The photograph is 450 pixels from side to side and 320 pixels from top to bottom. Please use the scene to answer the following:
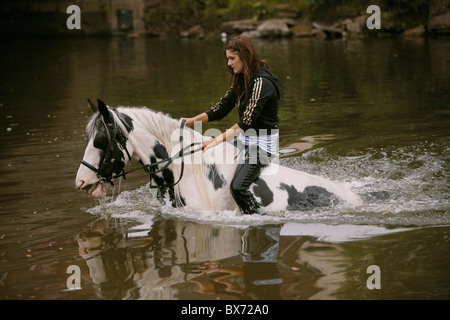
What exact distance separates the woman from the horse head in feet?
2.93

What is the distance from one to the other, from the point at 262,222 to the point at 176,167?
4.30 feet

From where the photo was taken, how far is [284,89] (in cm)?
1958

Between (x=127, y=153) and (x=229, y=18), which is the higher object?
(x=229, y=18)

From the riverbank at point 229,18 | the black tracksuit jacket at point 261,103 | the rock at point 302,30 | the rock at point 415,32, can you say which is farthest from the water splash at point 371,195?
the rock at point 302,30

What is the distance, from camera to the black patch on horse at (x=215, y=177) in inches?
269

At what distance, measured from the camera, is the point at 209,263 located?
636cm

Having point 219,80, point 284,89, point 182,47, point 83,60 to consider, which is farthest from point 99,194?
point 182,47

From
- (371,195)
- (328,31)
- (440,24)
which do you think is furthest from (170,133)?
(328,31)

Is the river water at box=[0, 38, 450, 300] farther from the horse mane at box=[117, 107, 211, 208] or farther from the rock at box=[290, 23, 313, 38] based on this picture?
the rock at box=[290, 23, 313, 38]

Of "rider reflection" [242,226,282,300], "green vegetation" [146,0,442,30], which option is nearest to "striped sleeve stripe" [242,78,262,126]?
"rider reflection" [242,226,282,300]

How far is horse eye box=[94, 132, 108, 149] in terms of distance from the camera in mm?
6316

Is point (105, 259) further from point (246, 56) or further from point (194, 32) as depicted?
point (194, 32)

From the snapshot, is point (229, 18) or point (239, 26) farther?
point (229, 18)

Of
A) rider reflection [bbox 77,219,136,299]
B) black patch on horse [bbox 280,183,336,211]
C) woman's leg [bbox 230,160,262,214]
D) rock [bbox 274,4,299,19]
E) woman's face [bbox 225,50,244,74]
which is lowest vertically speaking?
rider reflection [bbox 77,219,136,299]
